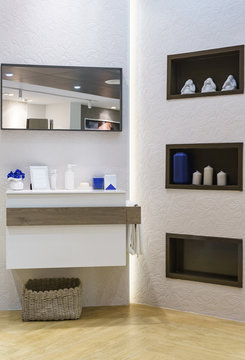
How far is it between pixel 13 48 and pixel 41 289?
1909 millimetres

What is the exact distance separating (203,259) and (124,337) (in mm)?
1074

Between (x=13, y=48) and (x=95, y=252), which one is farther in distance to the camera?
(x=13, y=48)

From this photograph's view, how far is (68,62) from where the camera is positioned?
12.4 ft

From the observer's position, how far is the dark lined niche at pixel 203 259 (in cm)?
370

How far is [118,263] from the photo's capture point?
11.3ft

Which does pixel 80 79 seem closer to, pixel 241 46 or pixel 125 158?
pixel 125 158

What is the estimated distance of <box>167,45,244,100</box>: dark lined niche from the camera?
356 cm

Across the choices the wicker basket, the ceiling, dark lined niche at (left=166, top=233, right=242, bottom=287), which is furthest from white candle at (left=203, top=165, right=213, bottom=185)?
the wicker basket

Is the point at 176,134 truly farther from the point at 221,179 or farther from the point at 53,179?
the point at 53,179


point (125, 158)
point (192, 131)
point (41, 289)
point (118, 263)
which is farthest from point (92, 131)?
point (41, 289)

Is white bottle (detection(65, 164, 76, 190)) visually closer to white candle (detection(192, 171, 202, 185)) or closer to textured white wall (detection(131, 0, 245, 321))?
textured white wall (detection(131, 0, 245, 321))

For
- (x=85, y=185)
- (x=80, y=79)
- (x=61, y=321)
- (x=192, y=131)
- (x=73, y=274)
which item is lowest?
(x=61, y=321)

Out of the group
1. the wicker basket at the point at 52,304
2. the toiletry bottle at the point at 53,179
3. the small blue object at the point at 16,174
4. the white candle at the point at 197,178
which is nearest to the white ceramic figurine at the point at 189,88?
the white candle at the point at 197,178

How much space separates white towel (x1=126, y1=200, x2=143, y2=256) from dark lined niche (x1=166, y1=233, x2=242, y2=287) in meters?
0.39
